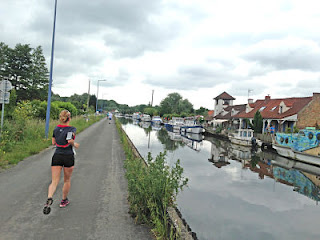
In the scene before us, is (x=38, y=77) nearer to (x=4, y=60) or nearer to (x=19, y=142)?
(x=4, y=60)

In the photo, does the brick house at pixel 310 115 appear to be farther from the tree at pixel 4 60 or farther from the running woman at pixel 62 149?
Answer: the tree at pixel 4 60

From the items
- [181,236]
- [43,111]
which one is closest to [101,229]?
[181,236]

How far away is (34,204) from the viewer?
4.68 m

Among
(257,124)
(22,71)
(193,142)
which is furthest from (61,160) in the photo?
(22,71)

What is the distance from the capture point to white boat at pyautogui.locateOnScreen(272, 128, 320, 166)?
17672 mm

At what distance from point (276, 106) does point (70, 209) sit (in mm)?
35229

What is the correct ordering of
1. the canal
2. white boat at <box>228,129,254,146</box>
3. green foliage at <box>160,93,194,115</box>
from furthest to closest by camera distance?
green foliage at <box>160,93,194,115</box>
white boat at <box>228,129,254,146</box>
the canal

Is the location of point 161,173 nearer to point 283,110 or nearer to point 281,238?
point 281,238

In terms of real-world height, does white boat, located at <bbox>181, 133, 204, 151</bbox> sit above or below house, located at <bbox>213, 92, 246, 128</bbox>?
below

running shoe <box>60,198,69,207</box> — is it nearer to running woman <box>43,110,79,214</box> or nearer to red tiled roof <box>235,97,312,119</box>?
running woman <box>43,110,79,214</box>

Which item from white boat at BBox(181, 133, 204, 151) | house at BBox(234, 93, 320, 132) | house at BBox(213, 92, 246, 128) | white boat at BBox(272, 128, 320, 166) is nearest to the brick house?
house at BBox(234, 93, 320, 132)

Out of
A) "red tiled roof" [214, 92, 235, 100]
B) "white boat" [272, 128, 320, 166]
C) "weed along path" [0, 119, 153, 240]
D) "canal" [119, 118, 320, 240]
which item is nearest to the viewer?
"weed along path" [0, 119, 153, 240]

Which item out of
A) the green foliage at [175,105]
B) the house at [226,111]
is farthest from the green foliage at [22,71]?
the green foliage at [175,105]

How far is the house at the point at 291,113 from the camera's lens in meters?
27.3
